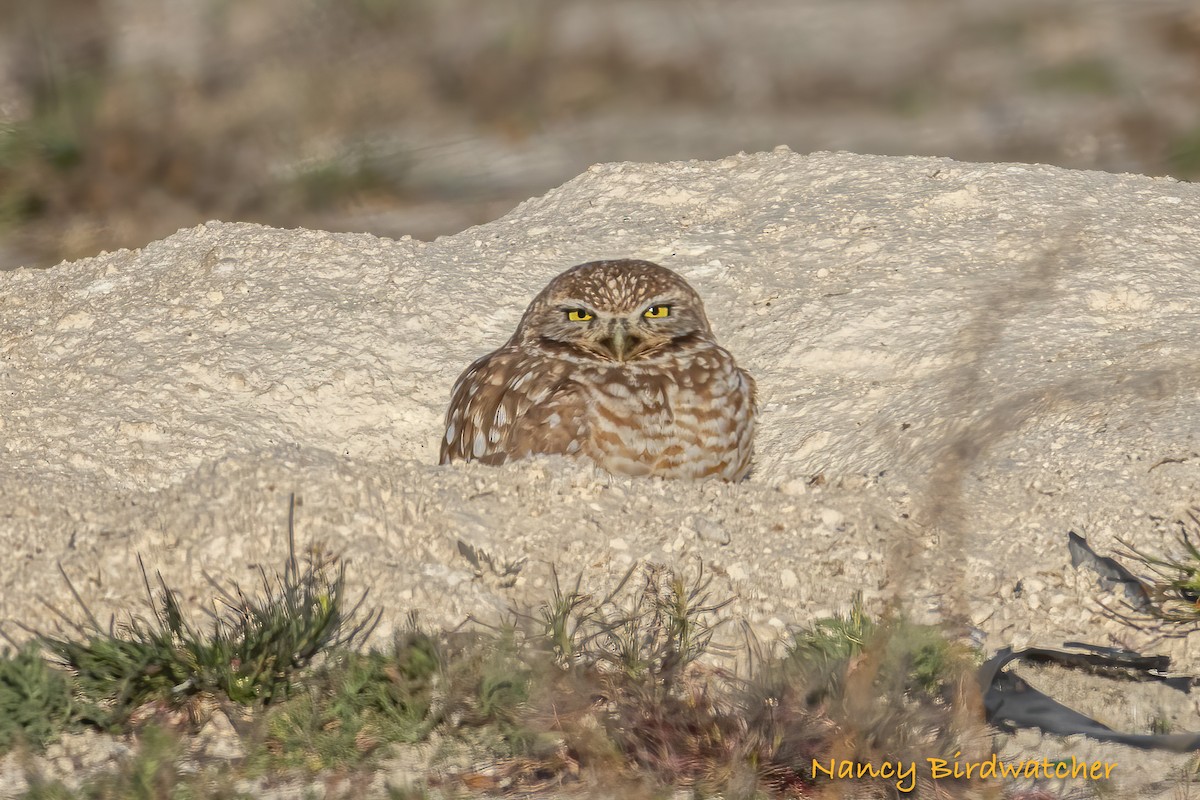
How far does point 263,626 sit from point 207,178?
231 inches

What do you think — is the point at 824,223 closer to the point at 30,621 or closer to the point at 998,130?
the point at 998,130

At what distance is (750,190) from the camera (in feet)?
23.4

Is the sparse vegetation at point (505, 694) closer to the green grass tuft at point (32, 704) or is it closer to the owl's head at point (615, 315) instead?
the green grass tuft at point (32, 704)

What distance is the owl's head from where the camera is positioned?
4402mm

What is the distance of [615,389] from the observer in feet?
13.9

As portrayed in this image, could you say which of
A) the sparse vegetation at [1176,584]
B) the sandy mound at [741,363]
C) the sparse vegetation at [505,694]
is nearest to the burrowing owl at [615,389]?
the sandy mound at [741,363]

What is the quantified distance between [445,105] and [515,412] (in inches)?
148

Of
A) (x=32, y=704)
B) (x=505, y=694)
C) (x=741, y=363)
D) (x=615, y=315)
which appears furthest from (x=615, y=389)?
(x=32, y=704)

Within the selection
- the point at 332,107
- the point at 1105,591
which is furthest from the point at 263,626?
the point at 332,107

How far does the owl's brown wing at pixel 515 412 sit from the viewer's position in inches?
164

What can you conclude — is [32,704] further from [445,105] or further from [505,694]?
[445,105]

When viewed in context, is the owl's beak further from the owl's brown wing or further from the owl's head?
the owl's brown wing

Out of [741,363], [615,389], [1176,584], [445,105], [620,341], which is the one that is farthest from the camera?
[445,105]

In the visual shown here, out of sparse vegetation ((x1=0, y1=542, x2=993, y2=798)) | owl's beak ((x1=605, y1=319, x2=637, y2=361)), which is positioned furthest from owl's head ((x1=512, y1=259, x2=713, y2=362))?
sparse vegetation ((x1=0, y1=542, x2=993, y2=798))
